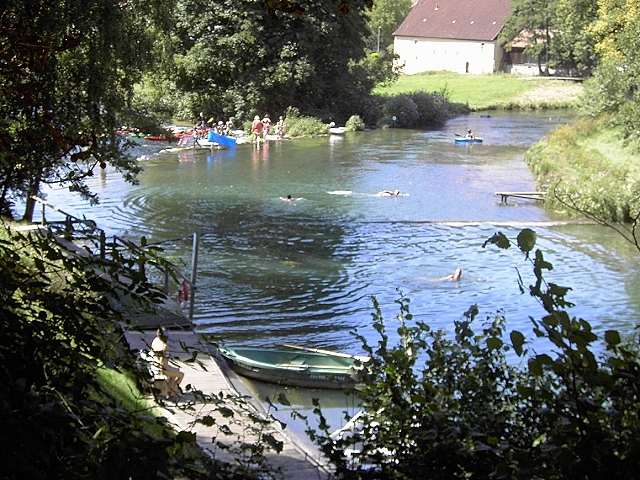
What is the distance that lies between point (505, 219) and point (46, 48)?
25615 millimetres

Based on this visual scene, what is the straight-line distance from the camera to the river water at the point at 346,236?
20.6m

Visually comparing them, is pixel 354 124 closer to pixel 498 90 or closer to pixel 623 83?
pixel 623 83

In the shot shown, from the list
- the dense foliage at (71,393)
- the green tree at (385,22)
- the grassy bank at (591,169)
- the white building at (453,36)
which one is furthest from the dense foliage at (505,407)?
the green tree at (385,22)

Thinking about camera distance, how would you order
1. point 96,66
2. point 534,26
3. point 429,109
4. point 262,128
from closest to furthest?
point 96,66 → point 262,128 → point 429,109 → point 534,26

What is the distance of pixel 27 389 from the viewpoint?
3.92 meters

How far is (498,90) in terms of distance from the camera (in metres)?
72.9

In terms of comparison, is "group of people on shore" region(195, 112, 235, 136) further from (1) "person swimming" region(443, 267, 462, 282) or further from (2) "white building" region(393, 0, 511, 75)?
(2) "white building" region(393, 0, 511, 75)

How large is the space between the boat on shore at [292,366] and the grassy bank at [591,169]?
9741 millimetres

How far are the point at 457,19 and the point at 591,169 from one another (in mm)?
62304

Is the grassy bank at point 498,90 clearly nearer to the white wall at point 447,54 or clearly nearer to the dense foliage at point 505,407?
the white wall at point 447,54

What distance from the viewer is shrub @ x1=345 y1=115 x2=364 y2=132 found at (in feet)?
173

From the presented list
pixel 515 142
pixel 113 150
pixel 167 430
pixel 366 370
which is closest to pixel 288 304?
pixel 113 150

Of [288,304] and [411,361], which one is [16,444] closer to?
[411,361]

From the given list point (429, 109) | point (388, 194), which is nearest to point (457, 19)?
point (429, 109)
